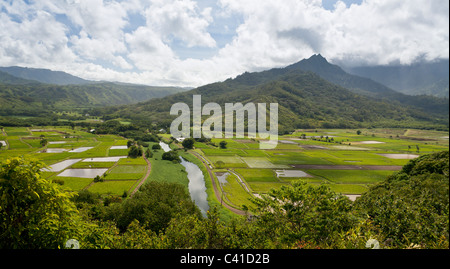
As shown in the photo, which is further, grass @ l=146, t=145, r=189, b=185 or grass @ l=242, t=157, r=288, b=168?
grass @ l=242, t=157, r=288, b=168

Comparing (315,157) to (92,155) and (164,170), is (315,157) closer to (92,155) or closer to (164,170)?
(164,170)

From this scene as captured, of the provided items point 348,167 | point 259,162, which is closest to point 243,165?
point 259,162

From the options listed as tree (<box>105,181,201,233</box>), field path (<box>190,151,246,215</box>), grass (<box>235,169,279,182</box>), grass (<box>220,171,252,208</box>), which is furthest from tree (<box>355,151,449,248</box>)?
grass (<box>235,169,279,182</box>)

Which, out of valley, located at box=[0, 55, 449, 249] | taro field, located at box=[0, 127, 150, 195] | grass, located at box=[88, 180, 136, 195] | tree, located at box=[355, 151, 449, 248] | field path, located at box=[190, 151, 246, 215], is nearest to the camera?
tree, located at box=[355, 151, 449, 248]

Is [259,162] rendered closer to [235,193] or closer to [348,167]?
[235,193]

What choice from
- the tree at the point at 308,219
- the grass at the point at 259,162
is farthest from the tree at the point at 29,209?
the grass at the point at 259,162

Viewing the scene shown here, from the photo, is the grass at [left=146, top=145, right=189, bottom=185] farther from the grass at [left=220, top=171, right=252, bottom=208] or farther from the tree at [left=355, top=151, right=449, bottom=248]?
the tree at [left=355, top=151, right=449, bottom=248]

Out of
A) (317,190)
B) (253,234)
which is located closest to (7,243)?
(253,234)
